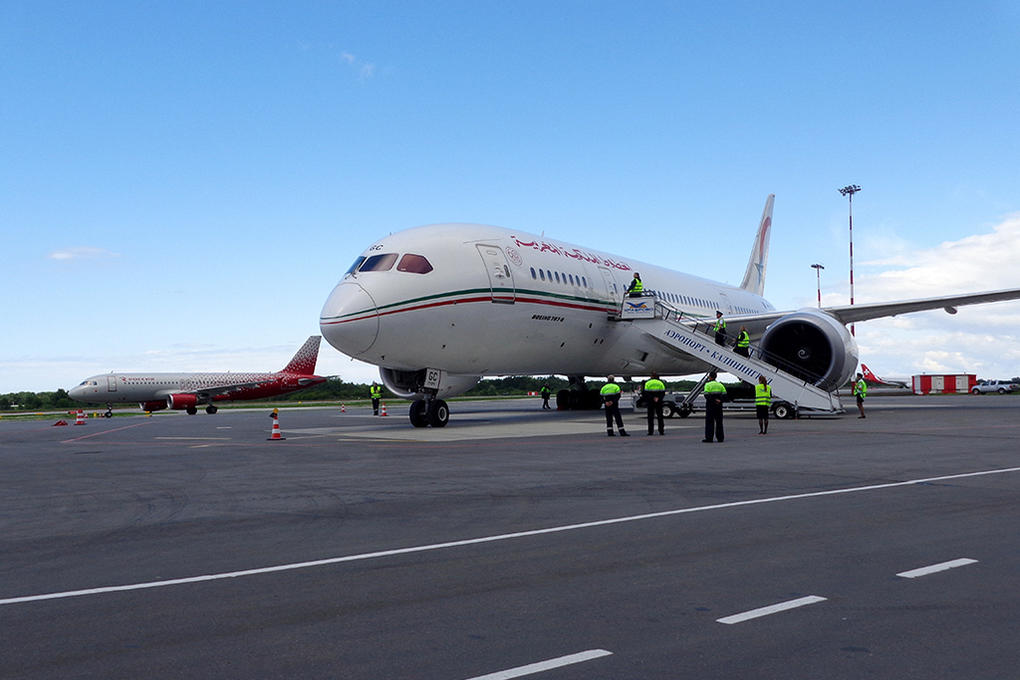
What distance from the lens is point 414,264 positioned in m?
19.5

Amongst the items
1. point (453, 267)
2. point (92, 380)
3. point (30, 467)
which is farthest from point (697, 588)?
point (92, 380)

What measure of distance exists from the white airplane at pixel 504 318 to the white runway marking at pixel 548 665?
14993mm

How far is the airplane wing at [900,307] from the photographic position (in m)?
26.3

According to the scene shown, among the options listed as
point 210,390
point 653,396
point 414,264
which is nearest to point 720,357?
point 653,396

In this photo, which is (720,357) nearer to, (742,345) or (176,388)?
(742,345)

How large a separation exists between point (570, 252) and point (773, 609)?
67.4 feet

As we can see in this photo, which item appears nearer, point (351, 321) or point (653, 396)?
point (351, 321)

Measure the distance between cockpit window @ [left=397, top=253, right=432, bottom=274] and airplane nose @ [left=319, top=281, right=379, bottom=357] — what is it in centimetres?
111

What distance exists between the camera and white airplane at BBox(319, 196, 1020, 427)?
750 inches

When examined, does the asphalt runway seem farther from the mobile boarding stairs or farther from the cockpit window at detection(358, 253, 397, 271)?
the mobile boarding stairs

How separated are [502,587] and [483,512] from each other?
296 centimetres

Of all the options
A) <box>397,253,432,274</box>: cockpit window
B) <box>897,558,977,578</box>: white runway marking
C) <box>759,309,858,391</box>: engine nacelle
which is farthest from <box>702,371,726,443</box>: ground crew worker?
<box>897,558,977,578</box>: white runway marking

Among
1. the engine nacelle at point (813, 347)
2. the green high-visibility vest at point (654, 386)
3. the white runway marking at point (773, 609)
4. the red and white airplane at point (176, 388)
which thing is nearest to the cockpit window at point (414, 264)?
the green high-visibility vest at point (654, 386)

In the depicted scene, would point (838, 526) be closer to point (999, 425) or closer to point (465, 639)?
point (465, 639)
